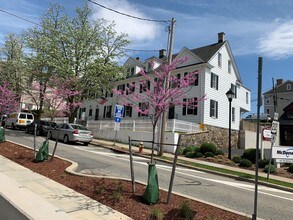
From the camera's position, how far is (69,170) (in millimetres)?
9523

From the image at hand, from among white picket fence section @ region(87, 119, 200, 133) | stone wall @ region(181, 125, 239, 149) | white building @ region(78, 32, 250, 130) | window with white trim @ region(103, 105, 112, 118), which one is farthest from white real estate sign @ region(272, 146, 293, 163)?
window with white trim @ region(103, 105, 112, 118)

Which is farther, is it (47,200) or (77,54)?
(77,54)

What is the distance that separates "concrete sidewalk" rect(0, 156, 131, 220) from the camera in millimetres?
5520

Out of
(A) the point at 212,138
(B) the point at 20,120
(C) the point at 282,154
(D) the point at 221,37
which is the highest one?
(D) the point at 221,37

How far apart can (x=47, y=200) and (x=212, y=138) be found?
76.0 feet

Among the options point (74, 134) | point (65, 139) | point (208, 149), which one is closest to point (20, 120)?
point (65, 139)

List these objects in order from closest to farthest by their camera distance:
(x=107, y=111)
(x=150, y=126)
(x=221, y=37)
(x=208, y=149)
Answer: (x=208, y=149) → (x=150, y=126) → (x=221, y=37) → (x=107, y=111)

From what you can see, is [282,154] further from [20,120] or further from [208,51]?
[20,120]

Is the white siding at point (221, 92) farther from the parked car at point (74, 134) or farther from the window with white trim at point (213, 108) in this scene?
the parked car at point (74, 134)

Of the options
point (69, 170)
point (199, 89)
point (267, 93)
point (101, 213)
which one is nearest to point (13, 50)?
point (199, 89)

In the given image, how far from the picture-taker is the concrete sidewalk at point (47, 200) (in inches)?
217

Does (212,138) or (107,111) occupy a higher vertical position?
(107,111)

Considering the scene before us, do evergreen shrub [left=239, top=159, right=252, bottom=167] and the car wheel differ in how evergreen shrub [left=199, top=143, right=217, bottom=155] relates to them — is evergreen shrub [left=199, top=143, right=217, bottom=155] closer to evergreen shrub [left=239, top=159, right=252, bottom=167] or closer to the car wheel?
evergreen shrub [left=239, top=159, right=252, bottom=167]

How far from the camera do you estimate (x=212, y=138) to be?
27938mm
